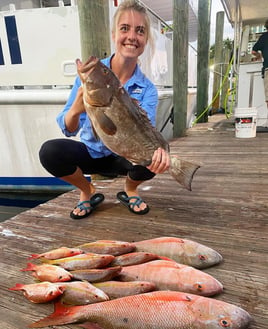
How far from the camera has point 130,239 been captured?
1.89 m

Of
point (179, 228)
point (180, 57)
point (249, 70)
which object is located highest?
point (180, 57)

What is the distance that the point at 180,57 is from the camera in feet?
18.1

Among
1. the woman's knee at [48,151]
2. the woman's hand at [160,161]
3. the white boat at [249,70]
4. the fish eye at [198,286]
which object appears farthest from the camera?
the white boat at [249,70]

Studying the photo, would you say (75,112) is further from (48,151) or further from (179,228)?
(179,228)

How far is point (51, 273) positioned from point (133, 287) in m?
0.45

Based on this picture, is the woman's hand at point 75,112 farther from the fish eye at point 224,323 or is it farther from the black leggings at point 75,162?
the fish eye at point 224,323

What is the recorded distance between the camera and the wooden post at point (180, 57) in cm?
539

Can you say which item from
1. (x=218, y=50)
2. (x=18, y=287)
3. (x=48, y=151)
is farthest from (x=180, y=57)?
(x=218, y=50)

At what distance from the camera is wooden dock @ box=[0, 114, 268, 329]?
1.34m

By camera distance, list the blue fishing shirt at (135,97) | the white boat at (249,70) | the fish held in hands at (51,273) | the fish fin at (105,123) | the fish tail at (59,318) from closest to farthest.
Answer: the fish tail at (59,318) → the fish held in hands at (51,273) → the fish fin at (105,123) → the blue fishing shirt at (135,97) → the white boat at (249,70)

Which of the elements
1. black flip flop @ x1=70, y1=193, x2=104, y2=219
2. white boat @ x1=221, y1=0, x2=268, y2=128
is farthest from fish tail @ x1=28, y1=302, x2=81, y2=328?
white boat @ x1=221, y1=0, x2=268, y2=128

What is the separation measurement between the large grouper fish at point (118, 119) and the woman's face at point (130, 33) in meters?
0.52

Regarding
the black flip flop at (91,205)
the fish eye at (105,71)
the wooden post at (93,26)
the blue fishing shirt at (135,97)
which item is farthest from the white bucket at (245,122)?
the fish eye at (105,71)

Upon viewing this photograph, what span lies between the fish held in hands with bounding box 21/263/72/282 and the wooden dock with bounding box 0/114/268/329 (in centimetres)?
11
